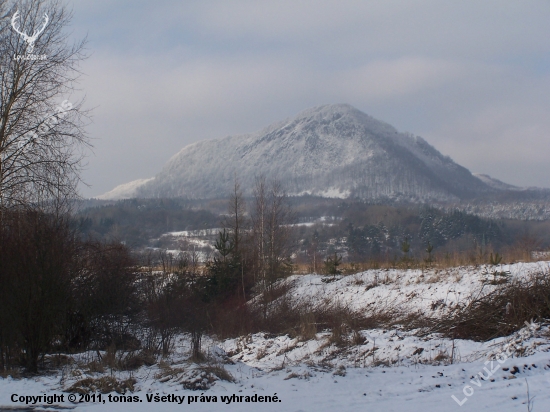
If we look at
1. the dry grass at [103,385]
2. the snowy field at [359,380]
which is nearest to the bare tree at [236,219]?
the snowy field at [359,380]

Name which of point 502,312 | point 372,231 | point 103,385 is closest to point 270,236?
point 502,312

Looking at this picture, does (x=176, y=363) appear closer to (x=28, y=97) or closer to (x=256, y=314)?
(x=28, y=97)

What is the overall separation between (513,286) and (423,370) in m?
4.51

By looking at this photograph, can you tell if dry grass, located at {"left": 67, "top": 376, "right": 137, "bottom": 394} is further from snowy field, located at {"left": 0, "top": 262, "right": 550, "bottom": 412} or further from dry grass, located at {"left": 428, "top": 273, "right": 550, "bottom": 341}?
dry grass, located at {"left": 428, "top": 273, "right": 550, "bottom": 341}

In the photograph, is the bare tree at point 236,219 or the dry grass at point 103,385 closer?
the dry grass at point 103,385

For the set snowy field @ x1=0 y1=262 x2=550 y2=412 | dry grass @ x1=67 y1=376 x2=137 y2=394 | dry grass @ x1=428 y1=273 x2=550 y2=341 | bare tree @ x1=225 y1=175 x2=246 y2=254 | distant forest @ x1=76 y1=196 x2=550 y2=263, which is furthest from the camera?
bare tree @ x1=225 y1=175 x2=246 y2=254

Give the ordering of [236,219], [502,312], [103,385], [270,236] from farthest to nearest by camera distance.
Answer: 1. [236,219]
2. [270,236]
3. [502,312]
4. [103,385]

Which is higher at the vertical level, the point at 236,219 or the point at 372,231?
the point at 236,219

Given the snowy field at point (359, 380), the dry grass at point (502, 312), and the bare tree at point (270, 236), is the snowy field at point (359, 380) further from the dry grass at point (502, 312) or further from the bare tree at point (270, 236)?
the bare tree at point (270, 236)

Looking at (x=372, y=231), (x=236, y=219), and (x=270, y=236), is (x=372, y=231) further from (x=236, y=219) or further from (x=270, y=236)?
(x=236, y=219)

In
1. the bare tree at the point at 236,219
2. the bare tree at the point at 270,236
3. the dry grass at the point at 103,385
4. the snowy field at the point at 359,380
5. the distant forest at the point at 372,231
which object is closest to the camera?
the snowy field at the point at 359,380

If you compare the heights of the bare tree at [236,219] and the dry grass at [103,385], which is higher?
the bare tree at [236,219]

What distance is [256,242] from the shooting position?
109 feet

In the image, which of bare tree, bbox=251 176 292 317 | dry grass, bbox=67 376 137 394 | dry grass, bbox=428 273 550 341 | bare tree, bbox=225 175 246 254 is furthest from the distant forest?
dry grass, bbox=428 273 550 341
